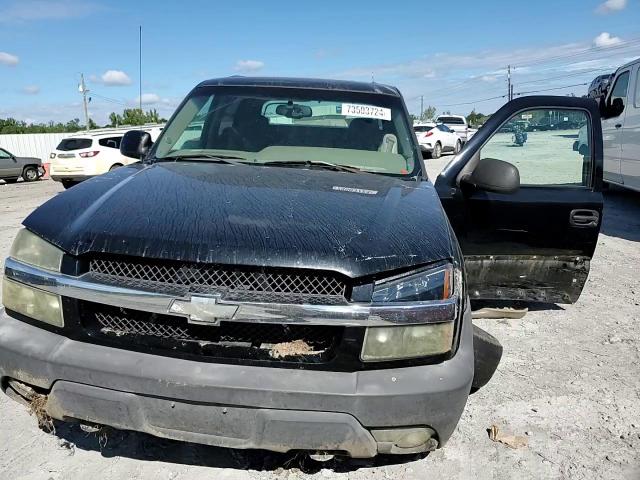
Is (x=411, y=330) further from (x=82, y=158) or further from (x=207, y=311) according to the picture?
(x=82, y=158)

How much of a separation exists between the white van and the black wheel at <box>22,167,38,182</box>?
19.6 meters

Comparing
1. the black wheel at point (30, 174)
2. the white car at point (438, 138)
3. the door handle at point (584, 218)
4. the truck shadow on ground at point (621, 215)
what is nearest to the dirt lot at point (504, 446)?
the door handle at point (584, 218)

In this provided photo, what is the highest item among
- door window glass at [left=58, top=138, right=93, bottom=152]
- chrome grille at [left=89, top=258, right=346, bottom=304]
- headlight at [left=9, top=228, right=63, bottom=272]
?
headlight at [left=9, top=228, right=63, bottom=272]

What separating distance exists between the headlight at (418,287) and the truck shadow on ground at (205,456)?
94cm

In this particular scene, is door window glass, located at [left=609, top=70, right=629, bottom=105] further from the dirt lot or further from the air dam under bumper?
the air dam under bumper

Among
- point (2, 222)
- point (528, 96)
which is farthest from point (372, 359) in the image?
point (2, 222)

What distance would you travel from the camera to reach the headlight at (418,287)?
6.51 feet

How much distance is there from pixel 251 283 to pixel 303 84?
220 cm

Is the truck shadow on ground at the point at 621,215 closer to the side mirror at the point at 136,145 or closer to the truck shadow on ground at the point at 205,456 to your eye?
the truck shadow on ground at the point at 205,456

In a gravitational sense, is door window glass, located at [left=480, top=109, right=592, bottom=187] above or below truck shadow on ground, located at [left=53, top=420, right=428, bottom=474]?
above

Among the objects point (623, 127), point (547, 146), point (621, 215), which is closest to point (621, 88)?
point (623, 127)

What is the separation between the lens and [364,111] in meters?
3.62

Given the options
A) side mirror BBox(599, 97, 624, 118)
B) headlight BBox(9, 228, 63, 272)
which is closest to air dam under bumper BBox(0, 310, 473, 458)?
headlight BBox(9, 228, 63, 272)

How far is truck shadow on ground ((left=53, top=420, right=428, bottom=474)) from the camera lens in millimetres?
2514
